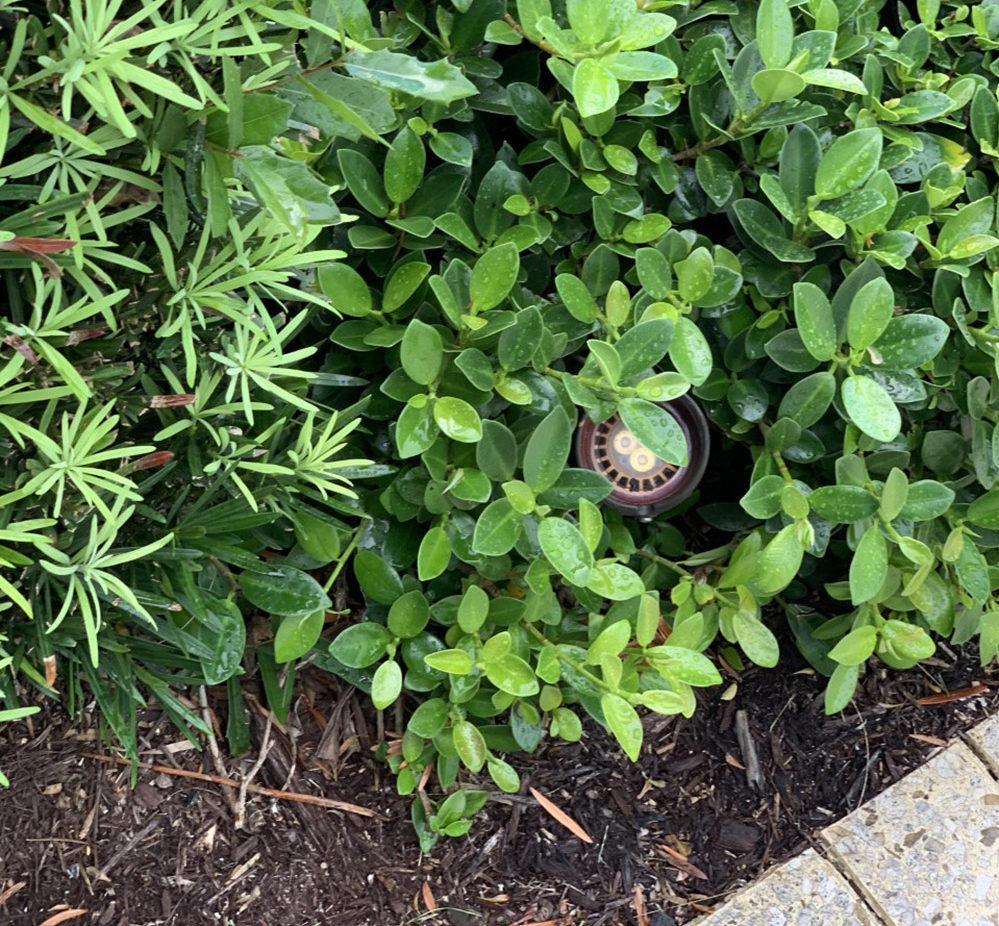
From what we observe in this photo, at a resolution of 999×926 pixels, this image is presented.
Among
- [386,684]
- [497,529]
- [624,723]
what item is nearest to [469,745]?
[386,684]

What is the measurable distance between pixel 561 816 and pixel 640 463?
2.19 feet

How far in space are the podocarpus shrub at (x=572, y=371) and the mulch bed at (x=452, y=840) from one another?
11 centimetres

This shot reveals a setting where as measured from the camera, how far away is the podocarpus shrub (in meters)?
1.13

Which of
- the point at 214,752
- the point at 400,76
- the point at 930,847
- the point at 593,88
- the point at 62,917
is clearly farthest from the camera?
the point at 930,847

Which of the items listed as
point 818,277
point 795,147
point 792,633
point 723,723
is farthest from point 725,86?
point 723,723

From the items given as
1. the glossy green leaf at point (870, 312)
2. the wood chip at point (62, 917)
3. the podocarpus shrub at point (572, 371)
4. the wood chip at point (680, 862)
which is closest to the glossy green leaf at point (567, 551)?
the podocarpus shrub at point (572, 371)

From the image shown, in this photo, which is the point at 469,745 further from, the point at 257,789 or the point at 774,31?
the point at 774,31

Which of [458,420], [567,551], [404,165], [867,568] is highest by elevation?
[404,165]

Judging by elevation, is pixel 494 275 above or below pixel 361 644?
above

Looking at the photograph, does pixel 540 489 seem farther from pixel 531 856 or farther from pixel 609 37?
pixel 531 856

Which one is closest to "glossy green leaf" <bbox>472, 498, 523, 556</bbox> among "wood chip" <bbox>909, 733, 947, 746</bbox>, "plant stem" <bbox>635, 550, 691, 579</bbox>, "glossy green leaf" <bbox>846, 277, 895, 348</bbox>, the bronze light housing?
the bronze light housing

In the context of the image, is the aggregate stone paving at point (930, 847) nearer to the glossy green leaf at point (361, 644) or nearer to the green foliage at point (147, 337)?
the glossy green leaf at point (361, 644)

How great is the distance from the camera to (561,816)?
1.72 meters

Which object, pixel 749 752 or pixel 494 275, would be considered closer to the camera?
pixel 494 275
